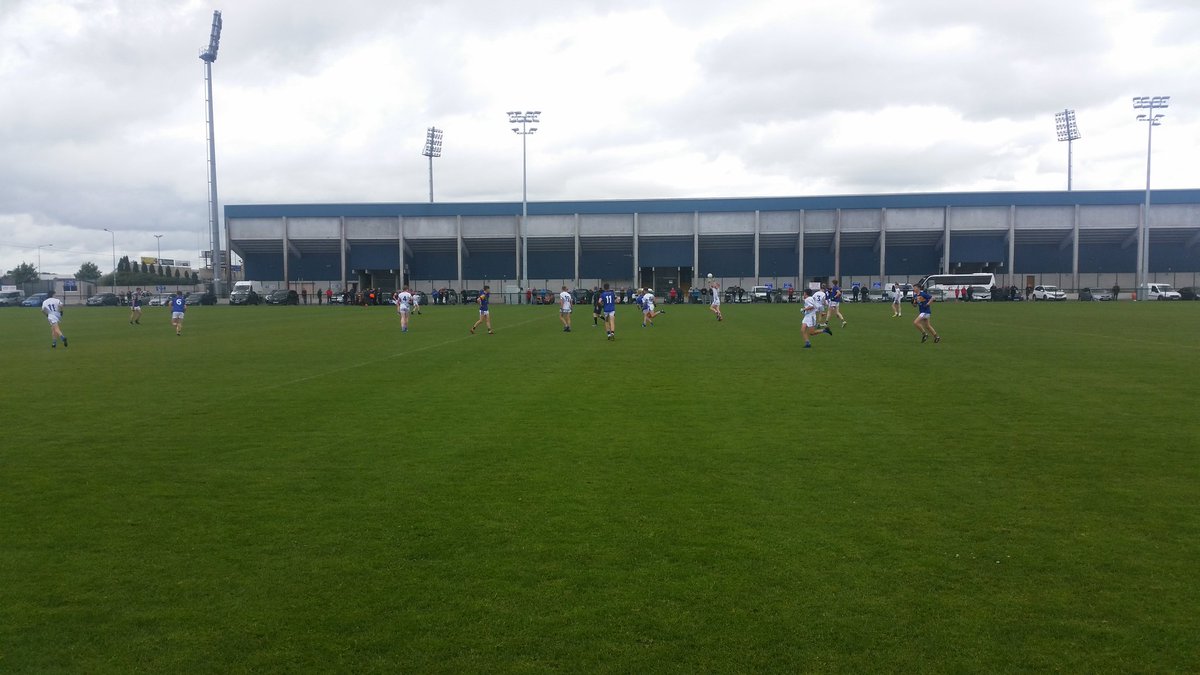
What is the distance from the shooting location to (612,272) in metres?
83.1

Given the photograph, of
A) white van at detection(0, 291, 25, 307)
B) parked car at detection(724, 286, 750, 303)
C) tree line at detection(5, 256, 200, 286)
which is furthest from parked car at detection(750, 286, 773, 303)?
tree line at detection(5, 256, 200, 286)

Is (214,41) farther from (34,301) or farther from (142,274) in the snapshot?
(142,274)

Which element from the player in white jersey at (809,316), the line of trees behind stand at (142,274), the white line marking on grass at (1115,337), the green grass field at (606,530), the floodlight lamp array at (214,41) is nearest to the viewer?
the green grass field at (606,530)

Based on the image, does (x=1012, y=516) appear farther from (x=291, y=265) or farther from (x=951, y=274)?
(x=291, y=265)

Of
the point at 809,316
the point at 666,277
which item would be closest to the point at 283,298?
the point at 666,277

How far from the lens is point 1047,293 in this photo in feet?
233

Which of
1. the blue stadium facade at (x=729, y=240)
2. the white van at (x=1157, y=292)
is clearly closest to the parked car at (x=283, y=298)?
the blue stadium facade at (x=729, y=240)

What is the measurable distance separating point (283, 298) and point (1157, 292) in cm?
7768

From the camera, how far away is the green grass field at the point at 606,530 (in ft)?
14.4

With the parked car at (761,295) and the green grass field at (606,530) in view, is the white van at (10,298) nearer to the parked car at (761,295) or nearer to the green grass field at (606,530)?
the parked car at (761,295)

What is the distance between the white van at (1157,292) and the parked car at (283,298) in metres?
73.5

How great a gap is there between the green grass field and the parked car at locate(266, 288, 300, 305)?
64084 millimetres

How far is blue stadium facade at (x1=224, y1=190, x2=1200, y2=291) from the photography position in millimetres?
75250

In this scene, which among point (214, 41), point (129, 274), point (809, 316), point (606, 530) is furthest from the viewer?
point (129, 274)
